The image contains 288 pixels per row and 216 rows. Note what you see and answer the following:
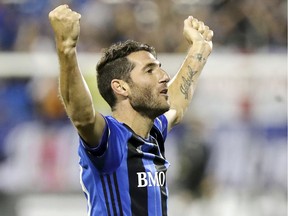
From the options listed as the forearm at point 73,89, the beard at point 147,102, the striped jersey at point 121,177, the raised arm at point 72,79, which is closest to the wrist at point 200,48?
the beard at point 147,102

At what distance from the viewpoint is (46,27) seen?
12875 mm

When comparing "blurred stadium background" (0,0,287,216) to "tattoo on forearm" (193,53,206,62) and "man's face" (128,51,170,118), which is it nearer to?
"tattoo on forearm" (193,53,206,62)

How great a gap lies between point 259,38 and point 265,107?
3.97ft

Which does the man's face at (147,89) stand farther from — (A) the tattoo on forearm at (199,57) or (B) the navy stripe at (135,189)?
(A) the tattoo on forearm at (199,57)

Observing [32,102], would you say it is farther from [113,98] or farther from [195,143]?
[113,98]

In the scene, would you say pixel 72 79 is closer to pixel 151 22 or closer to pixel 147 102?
pixel 147 102

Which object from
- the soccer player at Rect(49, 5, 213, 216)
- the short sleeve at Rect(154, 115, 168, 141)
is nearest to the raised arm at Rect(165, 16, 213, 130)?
the short sleeve at Rect(154, 115, 168, 141)

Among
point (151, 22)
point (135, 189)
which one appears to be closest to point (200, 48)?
point (135, 189)

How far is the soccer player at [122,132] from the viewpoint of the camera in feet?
16.8

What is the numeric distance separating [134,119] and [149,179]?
41 cm

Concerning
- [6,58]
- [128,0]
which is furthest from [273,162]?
[6,58]

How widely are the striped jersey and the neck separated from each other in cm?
8

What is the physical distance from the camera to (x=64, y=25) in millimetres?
4883

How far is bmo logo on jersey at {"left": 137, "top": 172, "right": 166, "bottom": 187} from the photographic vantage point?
5516 mm
